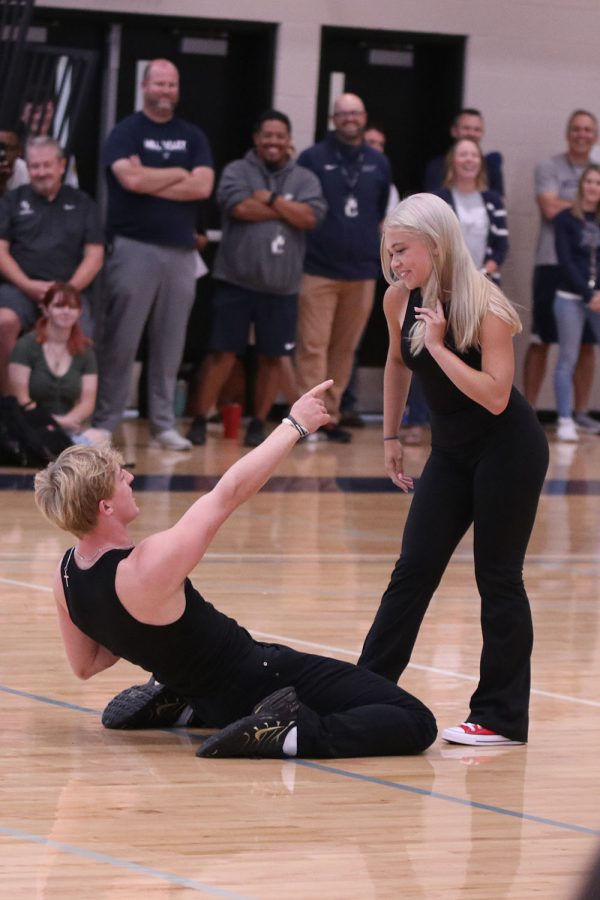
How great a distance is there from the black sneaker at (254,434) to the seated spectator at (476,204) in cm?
171

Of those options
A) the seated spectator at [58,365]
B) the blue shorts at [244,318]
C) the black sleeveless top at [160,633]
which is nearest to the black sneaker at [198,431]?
the blue shorts at [244,318]

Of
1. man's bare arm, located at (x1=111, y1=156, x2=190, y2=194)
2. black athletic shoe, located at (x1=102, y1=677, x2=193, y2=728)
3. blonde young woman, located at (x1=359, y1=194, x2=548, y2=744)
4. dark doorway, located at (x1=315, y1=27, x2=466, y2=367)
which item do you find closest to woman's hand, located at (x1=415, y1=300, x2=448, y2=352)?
blonde young woman, located at (x1=359, y1=194, x2=548, y2=744)

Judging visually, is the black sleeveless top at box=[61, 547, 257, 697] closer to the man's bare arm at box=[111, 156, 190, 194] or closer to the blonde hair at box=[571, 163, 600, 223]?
the man's bare arm at box=[111, 156, 190, 194]

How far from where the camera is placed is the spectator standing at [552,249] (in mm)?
11523

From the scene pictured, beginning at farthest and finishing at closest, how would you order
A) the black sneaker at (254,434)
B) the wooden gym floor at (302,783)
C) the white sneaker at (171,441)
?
the black sneaker at (254,434) → the white sneaker at (171,441) → the wooden gym floor at (302,783)

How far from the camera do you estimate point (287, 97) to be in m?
11.5

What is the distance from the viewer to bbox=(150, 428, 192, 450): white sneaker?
9789 millimetres

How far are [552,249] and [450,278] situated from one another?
25.6ft

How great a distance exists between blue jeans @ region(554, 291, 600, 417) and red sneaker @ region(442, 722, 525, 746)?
294 inches

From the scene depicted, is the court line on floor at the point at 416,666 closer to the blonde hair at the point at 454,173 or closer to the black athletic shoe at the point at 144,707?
the black athletic shoe at the point at 144,707

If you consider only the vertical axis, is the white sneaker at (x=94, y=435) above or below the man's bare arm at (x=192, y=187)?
below

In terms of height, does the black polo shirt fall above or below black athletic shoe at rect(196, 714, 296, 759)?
above

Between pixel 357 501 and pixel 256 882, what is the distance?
5280mm

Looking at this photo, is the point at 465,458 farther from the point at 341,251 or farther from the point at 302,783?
the point at 341,251
